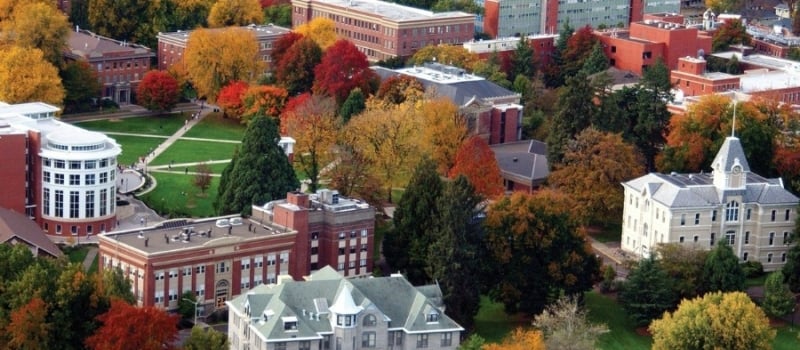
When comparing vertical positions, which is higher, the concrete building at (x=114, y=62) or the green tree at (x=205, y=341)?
the concrete building at (x=114, y=62)

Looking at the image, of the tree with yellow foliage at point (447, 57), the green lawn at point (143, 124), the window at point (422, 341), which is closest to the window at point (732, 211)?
the window at point (422, 341)

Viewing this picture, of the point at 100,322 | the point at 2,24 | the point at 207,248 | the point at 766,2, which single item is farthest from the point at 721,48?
the point at 100,322

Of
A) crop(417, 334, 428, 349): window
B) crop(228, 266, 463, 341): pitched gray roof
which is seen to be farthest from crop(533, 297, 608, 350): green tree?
crop(417, 334, 428, 349): window

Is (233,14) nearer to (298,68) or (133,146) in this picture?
(298,68)

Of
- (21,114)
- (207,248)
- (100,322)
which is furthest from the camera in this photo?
(21,114)

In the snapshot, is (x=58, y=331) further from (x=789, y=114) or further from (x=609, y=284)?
(x=789, y=114)

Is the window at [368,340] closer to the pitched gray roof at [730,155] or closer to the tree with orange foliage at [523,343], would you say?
the tree with orange foliage at [523,343]
